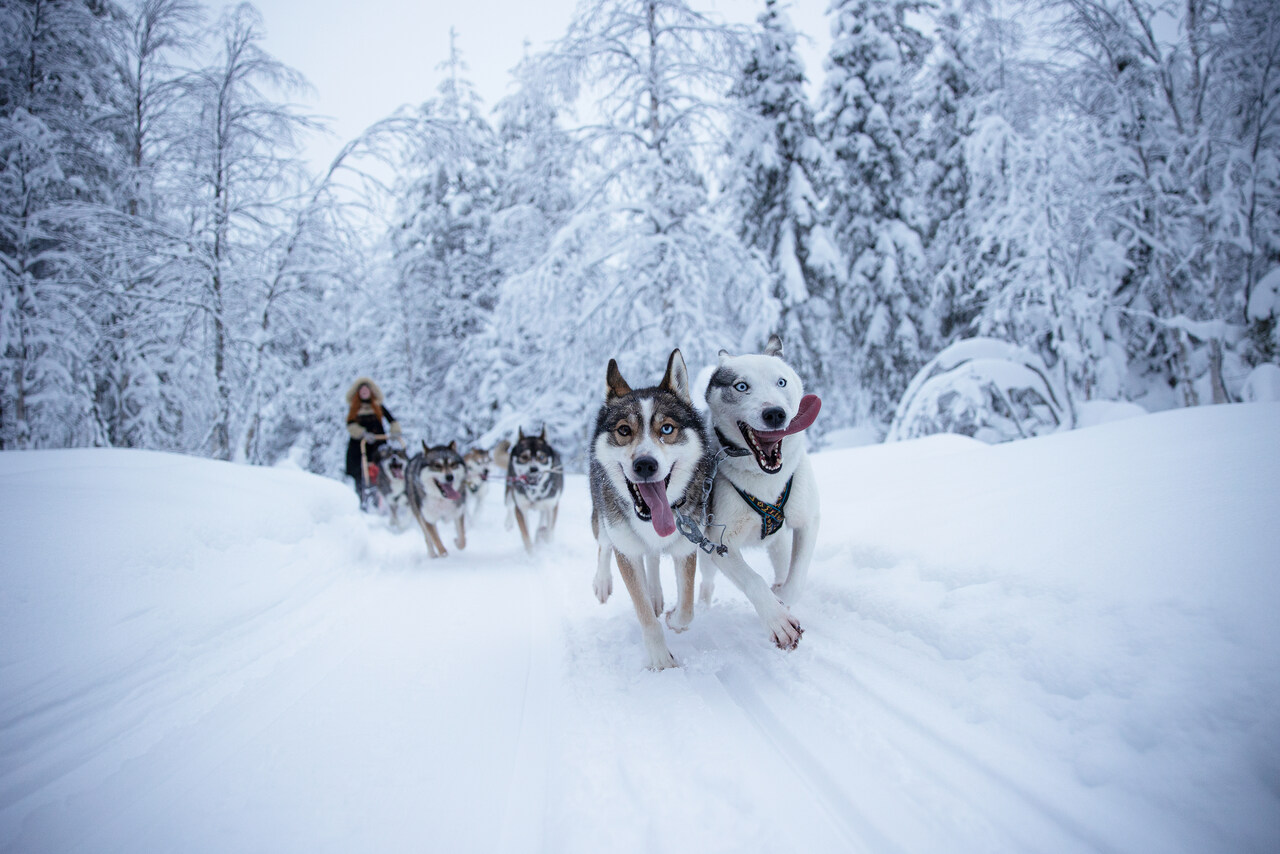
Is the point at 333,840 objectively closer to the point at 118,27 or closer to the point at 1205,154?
the point at 118,27

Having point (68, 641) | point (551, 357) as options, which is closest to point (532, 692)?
point (68, 641)

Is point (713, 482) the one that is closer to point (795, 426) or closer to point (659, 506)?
point (659, 506)

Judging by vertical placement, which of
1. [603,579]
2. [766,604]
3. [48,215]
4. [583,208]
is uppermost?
[583,208]

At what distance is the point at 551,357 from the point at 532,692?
24.1ft

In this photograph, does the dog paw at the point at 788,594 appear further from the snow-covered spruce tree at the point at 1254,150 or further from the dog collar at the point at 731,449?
the snow-covered spruce tree at the point at 1254,150

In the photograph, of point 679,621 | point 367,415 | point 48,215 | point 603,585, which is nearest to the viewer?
point 679,621

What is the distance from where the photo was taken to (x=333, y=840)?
148cm

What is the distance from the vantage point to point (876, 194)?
42.3 feet

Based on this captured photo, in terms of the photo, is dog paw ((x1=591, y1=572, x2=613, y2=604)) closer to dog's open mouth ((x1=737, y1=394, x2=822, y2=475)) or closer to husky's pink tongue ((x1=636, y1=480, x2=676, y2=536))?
husky's pink tongue ((x1=636, y1=480, x2=676, y2=536))

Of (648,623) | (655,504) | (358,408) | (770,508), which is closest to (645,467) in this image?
(655,504)

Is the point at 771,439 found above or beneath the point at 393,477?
above

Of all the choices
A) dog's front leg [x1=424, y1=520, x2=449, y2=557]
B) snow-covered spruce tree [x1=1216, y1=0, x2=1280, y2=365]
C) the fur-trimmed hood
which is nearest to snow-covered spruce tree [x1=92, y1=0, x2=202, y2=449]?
the fur-trimmed hood

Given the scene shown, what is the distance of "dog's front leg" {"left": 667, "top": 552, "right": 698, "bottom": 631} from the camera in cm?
277

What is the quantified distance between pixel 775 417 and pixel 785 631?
916 mm
